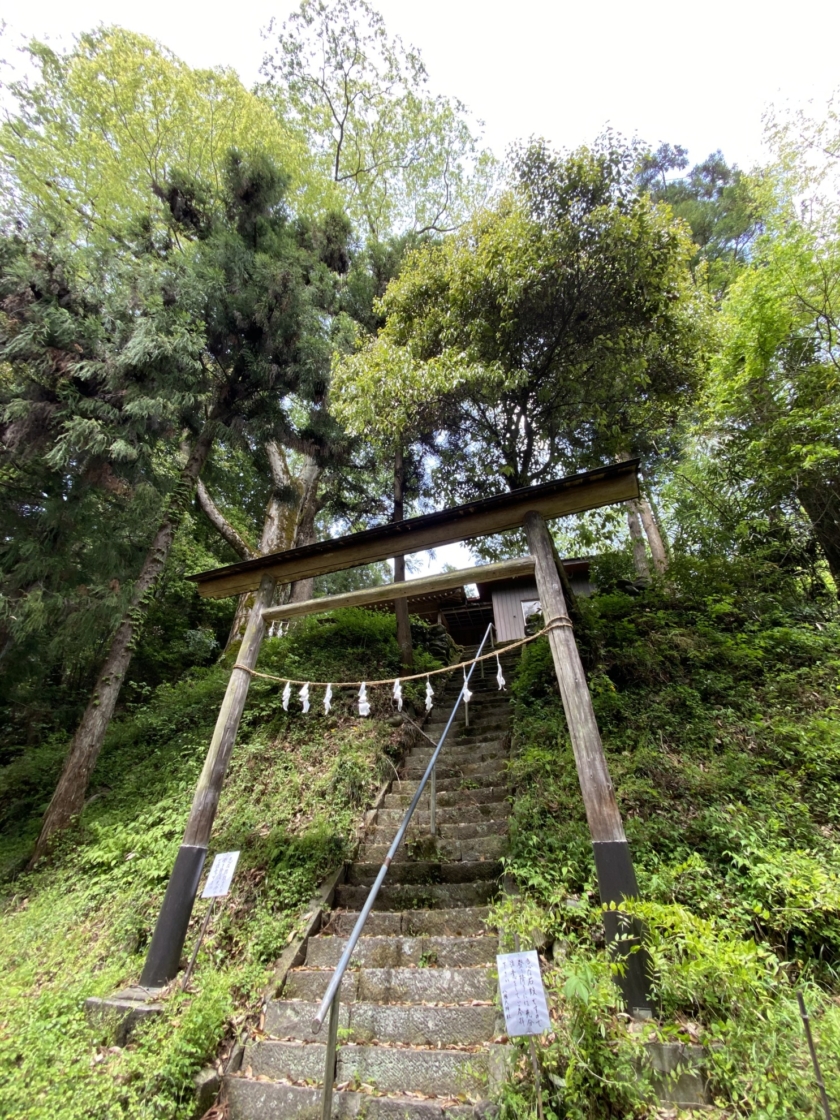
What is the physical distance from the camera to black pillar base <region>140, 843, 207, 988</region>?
3516 millimetres

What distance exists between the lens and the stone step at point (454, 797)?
5.21 meters

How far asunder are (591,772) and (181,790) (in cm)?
489

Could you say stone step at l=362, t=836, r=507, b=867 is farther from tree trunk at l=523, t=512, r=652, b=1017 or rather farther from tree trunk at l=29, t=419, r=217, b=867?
tree trunk at l=29, t=419, r=217, b=867

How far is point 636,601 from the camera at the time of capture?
7.21m

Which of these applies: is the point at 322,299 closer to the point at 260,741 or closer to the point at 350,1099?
the point at 260,741

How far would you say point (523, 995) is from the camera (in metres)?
2.21

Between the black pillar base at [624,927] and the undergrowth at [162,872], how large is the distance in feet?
7.96

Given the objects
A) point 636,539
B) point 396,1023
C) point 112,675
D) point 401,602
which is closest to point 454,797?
point 396,1023

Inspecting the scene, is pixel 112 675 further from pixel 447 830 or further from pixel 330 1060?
pixel 330 1060

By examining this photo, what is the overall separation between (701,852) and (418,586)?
309cm

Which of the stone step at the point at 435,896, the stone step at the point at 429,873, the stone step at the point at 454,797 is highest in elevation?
the stone step at the point at 454,797

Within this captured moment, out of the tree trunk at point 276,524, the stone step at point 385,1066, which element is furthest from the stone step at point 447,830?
the tree trunk at point 276,524

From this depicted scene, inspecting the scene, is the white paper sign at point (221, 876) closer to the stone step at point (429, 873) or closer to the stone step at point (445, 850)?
the stone step at point (429, 873)

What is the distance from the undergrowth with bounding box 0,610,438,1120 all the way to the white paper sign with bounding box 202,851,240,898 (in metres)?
0.52
